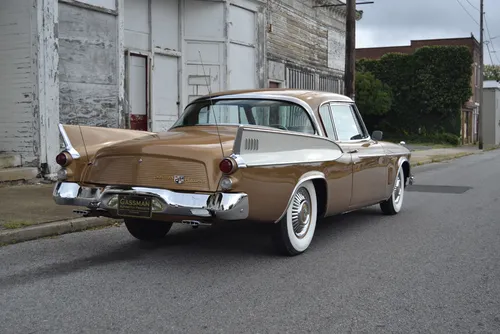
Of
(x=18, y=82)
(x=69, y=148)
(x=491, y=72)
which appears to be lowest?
(x=69, y=148)

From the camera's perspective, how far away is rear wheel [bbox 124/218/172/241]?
653 cm

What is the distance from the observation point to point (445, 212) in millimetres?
9055

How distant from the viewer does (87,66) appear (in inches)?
466

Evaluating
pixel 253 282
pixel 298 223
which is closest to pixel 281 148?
pixel 298 223

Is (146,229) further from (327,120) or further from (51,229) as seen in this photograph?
(327,120)

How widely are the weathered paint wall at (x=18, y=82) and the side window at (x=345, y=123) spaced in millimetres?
5897

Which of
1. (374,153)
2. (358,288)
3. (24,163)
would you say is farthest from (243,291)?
(24,163)

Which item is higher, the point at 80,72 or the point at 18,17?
the point at 18,17

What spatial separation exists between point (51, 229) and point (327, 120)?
3.35 meters

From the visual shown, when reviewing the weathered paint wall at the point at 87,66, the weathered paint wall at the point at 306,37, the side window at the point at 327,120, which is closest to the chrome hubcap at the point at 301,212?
the side window at the point at 327,120

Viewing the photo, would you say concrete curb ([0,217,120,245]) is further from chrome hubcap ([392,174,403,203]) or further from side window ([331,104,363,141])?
chrome hubcap ([392,174,403,203])

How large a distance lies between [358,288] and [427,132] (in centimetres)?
3754

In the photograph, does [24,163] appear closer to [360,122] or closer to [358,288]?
[360,122]

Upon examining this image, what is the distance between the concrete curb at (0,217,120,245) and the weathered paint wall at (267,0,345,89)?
12.3m
